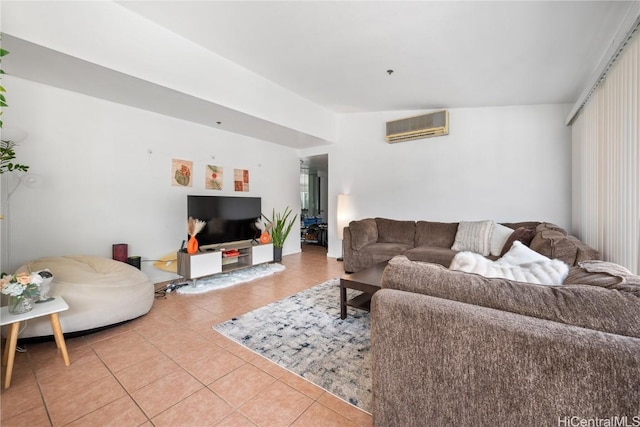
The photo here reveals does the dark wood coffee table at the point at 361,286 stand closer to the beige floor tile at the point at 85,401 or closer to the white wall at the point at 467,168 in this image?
the beige floor tile at the point at 85,401

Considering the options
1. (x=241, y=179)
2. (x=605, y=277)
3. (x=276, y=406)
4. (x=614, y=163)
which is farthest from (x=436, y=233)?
(x=241, y=179)

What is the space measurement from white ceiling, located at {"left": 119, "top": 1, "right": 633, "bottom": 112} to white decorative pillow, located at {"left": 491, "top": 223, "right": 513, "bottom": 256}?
181 cm

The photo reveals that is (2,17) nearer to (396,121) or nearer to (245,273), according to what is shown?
(245,273)

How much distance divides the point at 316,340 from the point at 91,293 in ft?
6.42

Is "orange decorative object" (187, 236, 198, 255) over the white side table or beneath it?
over

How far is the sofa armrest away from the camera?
72 centimetres

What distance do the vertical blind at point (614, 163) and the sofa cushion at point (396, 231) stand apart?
2.02 metres

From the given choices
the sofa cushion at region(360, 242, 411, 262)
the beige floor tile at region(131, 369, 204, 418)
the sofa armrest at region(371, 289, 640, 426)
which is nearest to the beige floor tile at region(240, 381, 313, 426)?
the beige floor tile at region(131, 369, 204, 418)

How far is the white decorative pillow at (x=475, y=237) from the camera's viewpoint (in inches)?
137

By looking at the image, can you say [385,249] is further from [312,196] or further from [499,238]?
[312,196]

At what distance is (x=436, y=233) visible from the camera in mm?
4039

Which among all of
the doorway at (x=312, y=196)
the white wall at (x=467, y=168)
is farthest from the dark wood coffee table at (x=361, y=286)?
the doorway at (x=312, y=196)

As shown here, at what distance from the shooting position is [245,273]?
408 cm

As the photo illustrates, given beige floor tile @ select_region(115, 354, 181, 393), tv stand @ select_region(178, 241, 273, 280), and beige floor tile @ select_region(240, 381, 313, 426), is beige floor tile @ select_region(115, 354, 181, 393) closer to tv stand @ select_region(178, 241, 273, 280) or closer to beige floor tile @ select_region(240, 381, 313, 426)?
beige floor tile @ select_region(240, 381, 313, 426)
